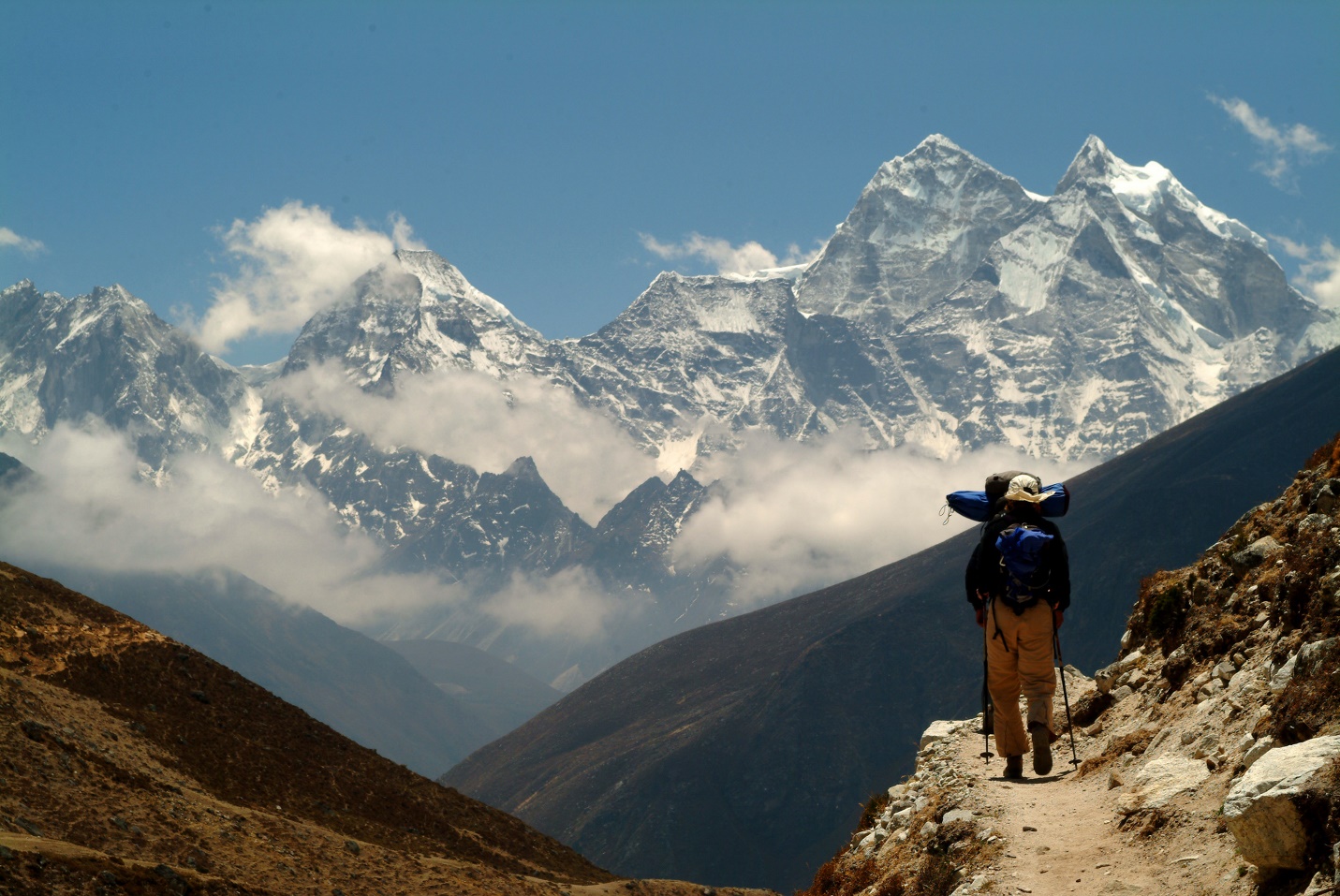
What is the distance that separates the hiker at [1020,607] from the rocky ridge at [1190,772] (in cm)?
67

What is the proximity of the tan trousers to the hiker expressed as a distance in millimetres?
12

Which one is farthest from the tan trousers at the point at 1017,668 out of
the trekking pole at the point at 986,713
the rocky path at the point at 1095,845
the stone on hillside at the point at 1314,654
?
the stone on hillside at the point at 1314,654

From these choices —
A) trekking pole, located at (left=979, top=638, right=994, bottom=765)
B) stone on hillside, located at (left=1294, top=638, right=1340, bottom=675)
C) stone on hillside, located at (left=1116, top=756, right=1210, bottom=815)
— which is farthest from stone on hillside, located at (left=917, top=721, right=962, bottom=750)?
stone on hillside, located at (left=1294, top=638, right=1340, bottom=675)

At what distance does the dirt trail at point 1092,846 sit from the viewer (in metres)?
9.68

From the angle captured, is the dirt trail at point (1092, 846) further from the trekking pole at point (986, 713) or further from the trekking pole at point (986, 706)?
the trekking pole at point (986, 713)

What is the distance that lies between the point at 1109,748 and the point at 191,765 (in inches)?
1250

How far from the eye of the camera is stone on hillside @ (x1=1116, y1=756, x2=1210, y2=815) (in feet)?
36.8

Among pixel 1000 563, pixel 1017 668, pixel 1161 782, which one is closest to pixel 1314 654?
pixel 1161 782

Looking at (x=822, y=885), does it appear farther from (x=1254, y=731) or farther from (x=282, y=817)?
(x=282, y=817)

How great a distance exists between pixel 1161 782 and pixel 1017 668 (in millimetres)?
3371

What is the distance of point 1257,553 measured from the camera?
15.0m

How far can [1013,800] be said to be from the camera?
13.5 meters

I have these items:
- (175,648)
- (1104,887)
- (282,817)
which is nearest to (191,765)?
(282,817)

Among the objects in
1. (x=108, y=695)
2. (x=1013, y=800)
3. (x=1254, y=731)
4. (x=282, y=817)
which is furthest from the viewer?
(x=108, y=695)
